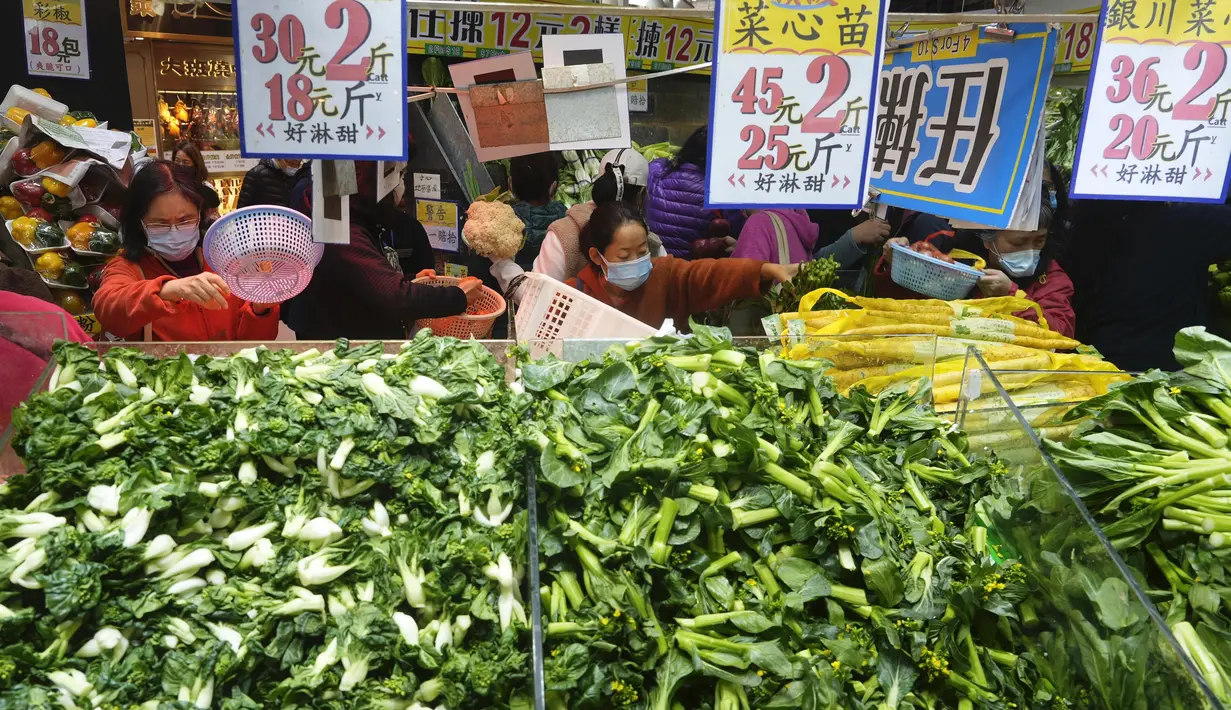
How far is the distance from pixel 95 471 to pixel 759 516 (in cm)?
146

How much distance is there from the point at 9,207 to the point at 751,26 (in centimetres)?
374

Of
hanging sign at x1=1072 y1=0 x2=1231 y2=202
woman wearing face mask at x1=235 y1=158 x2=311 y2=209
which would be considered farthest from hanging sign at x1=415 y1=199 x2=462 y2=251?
hanging sign at x1=1072 y1=0 x2=1231 y2=202

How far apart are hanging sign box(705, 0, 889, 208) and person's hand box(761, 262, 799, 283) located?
0.57 metres

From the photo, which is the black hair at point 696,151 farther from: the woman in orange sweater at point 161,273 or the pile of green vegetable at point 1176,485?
the pile of green vegetable at point 1176,485

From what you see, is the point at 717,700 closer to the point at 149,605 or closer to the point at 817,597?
the point at 817,597

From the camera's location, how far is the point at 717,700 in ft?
5.61

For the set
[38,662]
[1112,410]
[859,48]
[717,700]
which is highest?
[859,48]

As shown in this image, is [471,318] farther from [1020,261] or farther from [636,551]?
[1020,261]

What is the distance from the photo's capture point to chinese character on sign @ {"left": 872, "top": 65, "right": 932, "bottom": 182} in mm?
3491

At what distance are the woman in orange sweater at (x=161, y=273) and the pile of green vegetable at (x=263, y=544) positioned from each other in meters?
1.00

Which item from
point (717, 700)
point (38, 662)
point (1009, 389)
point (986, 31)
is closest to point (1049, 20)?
point (986, 31)

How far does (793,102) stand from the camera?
2965 millimetres

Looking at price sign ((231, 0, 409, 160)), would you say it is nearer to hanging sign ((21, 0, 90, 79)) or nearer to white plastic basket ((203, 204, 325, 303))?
white plastic basket ((203, 204, 325, 303))

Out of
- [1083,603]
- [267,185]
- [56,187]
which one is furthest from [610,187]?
[1083,603]
